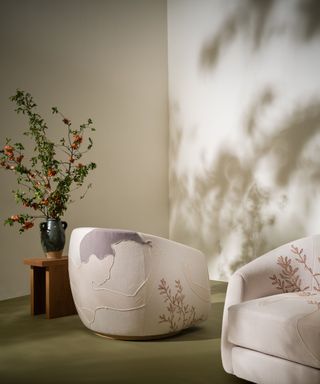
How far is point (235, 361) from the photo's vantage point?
2.19 meters

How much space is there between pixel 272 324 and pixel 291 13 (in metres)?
3.40

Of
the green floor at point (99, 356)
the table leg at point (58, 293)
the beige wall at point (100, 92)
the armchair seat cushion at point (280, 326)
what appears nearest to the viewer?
the armchair seat cushion at point (280, 326)

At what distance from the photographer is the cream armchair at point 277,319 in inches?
75.9

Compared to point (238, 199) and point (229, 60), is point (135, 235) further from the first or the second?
point (229, 60)

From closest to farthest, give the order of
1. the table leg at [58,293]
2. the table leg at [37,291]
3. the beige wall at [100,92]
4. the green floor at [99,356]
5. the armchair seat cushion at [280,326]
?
the armchair seat cushion at [280,326]
the green floor at [99,356]
the table leg at [58,293]
the table leg at [37,291]
the beige wall at [100,92]

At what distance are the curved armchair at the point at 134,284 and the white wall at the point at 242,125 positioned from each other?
198 centimetres

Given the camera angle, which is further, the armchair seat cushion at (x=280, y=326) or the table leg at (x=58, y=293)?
the table leg at (x=58, y=293)

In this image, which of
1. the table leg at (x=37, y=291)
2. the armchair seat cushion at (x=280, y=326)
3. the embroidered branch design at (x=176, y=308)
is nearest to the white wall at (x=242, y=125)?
the embroidered branch design at (x=176, y=308)

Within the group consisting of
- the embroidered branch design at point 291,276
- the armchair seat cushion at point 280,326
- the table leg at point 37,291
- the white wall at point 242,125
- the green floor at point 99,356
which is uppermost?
the white wall at point 242,125

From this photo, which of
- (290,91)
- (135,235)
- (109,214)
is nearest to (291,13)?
(290,91)

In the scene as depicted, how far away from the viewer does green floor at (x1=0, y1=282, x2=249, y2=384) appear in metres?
2.37

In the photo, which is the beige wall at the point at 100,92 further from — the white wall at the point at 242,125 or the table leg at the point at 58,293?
the table leg at the point at 58,293

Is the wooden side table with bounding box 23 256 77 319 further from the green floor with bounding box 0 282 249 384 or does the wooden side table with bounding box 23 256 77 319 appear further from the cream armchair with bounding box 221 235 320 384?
the cream armchair with bounding box 221 235 320 384

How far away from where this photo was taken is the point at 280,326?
6.51ft
